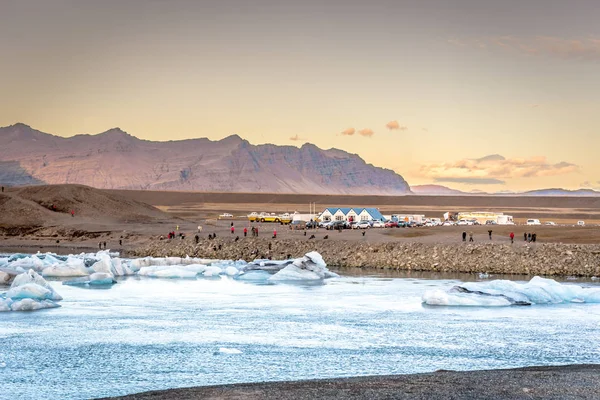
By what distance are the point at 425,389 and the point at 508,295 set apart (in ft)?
62.2

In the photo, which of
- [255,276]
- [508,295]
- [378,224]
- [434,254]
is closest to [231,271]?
[255,276]

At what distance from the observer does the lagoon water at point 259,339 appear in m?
17.6

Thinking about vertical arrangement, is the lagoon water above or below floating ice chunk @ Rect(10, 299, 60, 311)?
below

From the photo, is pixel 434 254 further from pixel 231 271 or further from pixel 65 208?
pixel 65 208

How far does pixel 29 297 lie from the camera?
2986cm

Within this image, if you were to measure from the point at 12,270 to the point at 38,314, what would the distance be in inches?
583

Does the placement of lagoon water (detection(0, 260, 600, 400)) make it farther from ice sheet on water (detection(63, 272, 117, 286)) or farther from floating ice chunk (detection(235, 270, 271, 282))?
floating ice chunk (detection(235, 270, 271, 282))

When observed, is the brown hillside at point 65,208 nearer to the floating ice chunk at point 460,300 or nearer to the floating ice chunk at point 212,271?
the floating ice chunk at point 212,271

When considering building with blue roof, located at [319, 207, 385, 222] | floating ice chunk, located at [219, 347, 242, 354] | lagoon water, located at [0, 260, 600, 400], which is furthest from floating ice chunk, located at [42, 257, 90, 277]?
building with blue roof, located at [319, 207, 385, 222]

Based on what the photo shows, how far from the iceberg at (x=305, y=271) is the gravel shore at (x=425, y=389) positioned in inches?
1080

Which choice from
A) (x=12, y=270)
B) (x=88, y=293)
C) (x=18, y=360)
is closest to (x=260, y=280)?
(x=88, y=293)

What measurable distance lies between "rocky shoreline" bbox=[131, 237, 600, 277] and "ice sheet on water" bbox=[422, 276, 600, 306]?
48.0 ft

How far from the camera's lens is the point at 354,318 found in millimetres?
27172

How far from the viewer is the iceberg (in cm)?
4281
